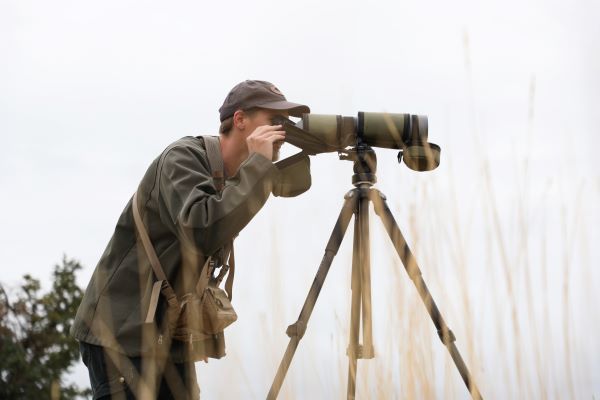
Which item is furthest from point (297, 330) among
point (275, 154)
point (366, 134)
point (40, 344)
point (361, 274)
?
point (40, 344)

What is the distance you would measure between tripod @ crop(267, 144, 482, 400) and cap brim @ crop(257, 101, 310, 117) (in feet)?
0.63

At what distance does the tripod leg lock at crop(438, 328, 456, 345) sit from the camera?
2002 mm

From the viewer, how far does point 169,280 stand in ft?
6.48

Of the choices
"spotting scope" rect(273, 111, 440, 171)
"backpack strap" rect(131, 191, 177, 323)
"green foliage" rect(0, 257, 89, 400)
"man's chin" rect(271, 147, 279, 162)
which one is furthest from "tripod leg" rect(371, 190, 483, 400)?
"green foliage" rect(0, 257, 89, 400)

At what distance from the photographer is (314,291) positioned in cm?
204

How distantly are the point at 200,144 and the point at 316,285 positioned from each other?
503 mm

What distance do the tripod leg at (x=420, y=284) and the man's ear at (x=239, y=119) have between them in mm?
416

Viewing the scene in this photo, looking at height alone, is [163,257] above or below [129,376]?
above

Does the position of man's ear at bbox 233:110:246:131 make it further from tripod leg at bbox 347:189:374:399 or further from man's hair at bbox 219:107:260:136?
tripod leg at bbox 347:189:374:399

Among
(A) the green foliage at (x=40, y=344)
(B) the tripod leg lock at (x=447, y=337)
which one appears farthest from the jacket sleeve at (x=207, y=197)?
(A) the green foliage at (x=40, y=344)

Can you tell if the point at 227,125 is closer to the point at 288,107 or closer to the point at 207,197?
the point at 288,107

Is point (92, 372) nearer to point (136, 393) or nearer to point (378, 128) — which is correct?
point (136, 393)

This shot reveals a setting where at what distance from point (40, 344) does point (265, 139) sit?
877cm

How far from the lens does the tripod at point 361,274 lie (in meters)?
2.00
